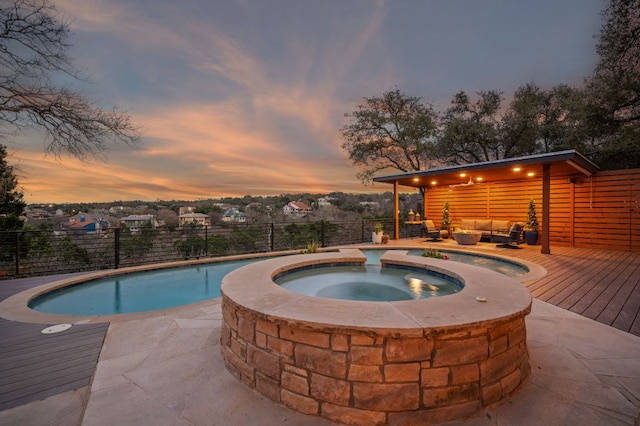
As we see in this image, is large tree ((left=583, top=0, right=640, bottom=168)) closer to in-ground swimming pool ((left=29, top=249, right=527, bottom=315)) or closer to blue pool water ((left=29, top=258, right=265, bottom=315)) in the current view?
in-ground swimming pool ((left=29, top=249, right=527, bottom=315))

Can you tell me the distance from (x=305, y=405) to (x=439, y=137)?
55.9 feet

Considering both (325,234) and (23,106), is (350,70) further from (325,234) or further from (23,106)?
(23,106)

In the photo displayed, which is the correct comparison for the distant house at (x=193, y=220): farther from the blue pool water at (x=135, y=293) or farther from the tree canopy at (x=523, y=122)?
the tree canopy at (x=523, y=122)

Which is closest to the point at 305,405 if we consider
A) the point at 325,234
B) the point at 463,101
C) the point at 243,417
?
the point at 243,417

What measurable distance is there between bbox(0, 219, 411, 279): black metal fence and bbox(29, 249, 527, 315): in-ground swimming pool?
33.1 inches

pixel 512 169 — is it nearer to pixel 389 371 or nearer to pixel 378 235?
pixel 378 235

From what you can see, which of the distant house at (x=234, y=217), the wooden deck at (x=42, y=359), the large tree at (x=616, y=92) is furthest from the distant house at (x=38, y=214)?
the large tree at (x=616, y=92)

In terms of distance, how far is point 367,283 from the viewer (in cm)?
482

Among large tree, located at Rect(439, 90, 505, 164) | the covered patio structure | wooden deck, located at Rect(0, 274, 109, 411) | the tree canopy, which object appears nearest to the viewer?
wooden deck, located at Rect(0, 274, 109, 411)

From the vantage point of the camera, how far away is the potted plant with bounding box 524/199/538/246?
31.4 ft

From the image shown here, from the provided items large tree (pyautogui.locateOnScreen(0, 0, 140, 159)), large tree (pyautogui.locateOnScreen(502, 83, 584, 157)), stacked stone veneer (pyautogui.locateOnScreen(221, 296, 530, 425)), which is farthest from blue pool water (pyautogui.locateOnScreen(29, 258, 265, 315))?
large tree (pyautogui.locateOnScreen(502, 83, 584, 157))

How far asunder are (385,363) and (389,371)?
0.16ft

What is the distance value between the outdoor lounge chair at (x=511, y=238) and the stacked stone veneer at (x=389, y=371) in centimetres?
864

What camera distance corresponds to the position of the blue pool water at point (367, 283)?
417cm
